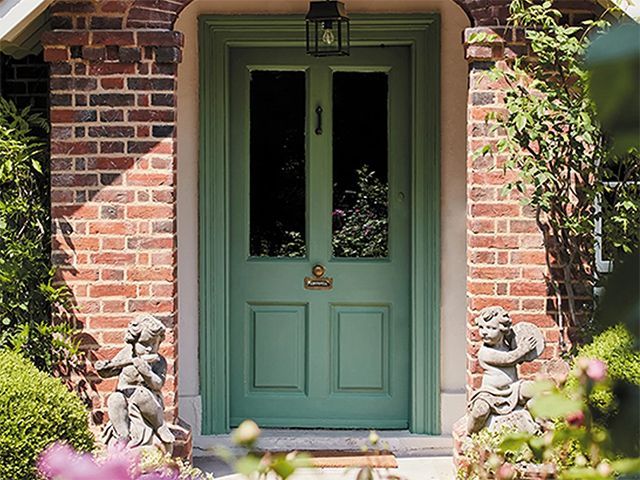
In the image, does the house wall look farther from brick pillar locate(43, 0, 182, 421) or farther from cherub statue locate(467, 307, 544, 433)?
cherub statue locate(467, 307, 544, 433)

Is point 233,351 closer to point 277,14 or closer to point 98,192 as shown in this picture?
point 98,192

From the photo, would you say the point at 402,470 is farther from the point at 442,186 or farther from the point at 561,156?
the point at 561,156

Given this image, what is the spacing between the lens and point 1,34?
200 inches

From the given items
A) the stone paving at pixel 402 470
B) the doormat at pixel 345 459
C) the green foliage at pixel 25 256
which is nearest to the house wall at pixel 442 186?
the stone paving at pixel 402 470

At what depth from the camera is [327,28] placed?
5879mm

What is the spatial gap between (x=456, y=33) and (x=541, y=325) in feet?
5.90

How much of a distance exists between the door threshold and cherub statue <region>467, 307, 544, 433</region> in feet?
3.79

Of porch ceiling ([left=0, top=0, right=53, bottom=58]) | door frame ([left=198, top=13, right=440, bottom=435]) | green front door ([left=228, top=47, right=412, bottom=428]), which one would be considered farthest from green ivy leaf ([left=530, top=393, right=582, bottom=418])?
green front door ([left=228, top=47, right=412, bottom=428])

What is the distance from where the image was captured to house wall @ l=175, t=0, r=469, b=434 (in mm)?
6254

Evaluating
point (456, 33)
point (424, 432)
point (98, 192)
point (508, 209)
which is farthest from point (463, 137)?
point (98, 192)

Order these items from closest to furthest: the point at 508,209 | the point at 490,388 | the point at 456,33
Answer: the point at 490,388, the point at 508,209, the point at 456,33

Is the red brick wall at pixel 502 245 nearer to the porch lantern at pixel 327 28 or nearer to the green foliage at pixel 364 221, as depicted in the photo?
the porch lantern at pixel 327 28

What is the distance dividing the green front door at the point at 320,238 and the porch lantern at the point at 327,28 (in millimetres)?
405

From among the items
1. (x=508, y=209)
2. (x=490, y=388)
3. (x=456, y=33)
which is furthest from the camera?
(x=456, y=33)
